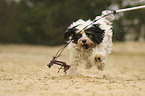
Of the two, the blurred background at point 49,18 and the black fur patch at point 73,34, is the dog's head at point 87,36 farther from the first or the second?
the blurred background at point 49,18

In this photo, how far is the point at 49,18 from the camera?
77.9 feet

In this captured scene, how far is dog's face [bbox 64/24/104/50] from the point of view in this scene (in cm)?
474

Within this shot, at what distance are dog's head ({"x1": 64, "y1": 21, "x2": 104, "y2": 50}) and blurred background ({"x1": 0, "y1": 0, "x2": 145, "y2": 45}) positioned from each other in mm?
15806

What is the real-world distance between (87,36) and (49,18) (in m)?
19.4


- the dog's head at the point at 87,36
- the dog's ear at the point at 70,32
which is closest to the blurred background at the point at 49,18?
the dog's ear at the point at 70,32

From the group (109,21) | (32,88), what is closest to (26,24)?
(109,21)

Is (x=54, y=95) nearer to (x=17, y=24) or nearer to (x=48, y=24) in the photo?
(x=48, y=24)

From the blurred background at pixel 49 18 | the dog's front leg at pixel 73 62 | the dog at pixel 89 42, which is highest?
the blurred background at pixel 49 18

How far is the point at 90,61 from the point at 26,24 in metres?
21.4

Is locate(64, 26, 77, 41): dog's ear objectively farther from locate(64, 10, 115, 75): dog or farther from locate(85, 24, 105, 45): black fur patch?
locate(85, 24, 105, 45): black fur patch

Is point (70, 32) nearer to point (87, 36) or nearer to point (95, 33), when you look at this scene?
Result: point (87, 36)

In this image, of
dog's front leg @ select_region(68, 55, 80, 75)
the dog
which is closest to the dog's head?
the dog

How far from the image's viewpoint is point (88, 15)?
70.8 ft

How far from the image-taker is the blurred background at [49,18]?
21438 mm
